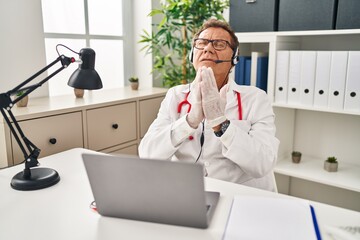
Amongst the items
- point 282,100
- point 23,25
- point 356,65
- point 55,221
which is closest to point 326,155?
point 282,100

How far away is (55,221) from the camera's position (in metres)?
0.99

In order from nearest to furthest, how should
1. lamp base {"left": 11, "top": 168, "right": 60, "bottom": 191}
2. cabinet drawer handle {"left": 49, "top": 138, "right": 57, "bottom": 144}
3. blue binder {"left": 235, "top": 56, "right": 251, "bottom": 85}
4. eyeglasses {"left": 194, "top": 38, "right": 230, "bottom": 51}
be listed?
lamp base {"left": 11, "top": 168, "right": 60, "bottom": 191} → eyeglasses {"left": 194, "top": 38, "right": 230, "bottom": 51} → cabinet drawer handle {"left": 49, "top": 138, "right": 57, "bottom": 144} → blue binder {"left": 235, "top": 56, "right": 251, "bottom": 85}

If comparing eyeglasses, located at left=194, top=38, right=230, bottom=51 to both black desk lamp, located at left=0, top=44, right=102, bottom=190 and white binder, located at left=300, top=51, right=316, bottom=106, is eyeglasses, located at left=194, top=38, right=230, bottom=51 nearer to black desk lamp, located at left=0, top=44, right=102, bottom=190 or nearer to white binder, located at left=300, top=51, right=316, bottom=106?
black desk lamp, located at left=0, top=44, right=102, bottom=190

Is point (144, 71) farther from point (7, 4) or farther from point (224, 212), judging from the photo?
point (224, 212)

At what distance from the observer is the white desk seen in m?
0.91

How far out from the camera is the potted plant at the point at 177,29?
251 centimetres

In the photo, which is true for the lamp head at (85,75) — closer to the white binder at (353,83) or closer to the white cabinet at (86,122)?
the white cabinet at (86,122)

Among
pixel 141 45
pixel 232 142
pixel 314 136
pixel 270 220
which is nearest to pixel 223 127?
pixel 232 142

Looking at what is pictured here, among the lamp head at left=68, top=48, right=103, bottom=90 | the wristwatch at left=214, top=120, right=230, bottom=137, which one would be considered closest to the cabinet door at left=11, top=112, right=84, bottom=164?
the lamp head at left=68, top=48, right=103, bottom=90

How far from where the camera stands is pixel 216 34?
1.52 m

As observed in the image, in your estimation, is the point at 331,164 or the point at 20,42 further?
the point at 331,164

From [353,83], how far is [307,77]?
26 cm

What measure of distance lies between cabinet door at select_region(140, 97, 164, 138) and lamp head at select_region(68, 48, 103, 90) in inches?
44.7

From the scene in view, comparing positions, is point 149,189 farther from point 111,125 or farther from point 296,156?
point 296,156
